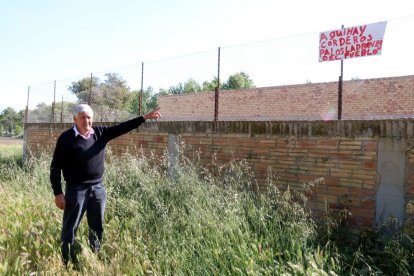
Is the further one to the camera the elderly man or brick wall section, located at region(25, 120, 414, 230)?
brick wall section, located at region(25, 120, 414, 230)

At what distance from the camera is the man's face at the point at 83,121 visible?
411cm

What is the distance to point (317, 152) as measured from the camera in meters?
5.10

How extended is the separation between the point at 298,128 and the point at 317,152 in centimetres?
45

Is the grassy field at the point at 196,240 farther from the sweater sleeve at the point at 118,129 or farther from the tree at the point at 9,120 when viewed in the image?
the tree at the point at 9,120

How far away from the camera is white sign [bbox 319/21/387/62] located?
18.4 feet

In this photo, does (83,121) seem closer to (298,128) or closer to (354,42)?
(298,128)

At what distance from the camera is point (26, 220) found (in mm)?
5117

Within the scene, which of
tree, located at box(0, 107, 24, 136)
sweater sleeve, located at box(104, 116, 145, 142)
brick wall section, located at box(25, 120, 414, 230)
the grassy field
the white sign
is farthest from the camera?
tree, located at box(0, 107, 24, 136)

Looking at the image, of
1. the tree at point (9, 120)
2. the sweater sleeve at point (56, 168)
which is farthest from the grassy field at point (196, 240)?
the tree at point (9, 120)

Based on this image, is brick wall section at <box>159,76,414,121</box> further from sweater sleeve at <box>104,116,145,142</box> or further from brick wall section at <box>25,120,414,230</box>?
sweater sleeve at <box>104,116,145,142</box>

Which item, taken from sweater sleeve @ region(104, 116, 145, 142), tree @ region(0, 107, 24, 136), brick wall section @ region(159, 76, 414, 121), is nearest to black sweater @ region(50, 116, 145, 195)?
sweater sleeve @ region(104, 116, 145, 142)

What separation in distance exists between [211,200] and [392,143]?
2349 millimetres

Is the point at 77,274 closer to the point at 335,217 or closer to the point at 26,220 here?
the point at 26,220

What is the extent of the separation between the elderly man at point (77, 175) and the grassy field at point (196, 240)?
0.22 metres
